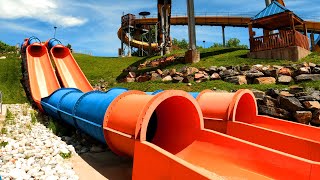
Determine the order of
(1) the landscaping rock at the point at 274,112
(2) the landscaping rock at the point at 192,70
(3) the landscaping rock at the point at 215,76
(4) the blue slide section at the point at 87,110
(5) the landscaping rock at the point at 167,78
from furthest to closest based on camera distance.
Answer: (5) the landscaping rock at the point at 167,78 < (2) the landscaping rock at the point at 192,70 < (3) the landscaping rock at the point at 215,76 < (1) the landscaping rock at the point at 274,112 < (4) the blue slide section at the point at 87,110

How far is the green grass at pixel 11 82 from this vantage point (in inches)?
693

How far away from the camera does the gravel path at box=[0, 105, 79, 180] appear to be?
603 cm

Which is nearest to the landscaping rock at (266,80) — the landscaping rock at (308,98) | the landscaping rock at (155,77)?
the landscaping rock at (308,98)

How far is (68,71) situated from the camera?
19.8 meters

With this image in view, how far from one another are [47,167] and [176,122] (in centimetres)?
317

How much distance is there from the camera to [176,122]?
729 centimetres

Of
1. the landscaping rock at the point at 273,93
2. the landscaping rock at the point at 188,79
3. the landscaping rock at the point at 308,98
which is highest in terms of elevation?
the landscaping rock at the point at 188,79

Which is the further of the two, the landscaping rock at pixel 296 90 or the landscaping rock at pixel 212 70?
the landscaping rock at pixel 212 70

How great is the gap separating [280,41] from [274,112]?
315 inches

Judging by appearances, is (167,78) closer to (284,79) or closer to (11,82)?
(284,79)

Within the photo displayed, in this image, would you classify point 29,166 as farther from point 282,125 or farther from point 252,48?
point 252,48

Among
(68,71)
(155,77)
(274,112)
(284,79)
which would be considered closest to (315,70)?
(284,79)

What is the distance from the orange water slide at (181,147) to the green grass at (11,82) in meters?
12.7

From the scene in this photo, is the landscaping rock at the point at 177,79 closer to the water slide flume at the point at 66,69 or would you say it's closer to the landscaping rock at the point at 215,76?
the landscaping rock at the point at 215,76
